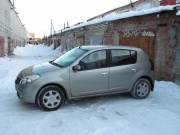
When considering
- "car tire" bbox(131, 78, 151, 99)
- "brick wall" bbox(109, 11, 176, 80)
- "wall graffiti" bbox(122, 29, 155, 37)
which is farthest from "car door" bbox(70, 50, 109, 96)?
"wall graffiti" bbox(122, 29, 155, 37)

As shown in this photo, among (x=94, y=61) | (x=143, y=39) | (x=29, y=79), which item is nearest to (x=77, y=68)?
(x=94, y=61)

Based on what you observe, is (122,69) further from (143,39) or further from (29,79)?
(143,39)

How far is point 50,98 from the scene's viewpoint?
18.1ft

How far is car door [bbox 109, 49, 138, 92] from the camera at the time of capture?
20.2ft

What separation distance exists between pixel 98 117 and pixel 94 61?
4.97 feet

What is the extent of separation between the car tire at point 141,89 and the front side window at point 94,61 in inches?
46.9

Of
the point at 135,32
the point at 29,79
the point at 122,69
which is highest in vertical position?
the point at 135,32

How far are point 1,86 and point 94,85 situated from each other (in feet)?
12.7

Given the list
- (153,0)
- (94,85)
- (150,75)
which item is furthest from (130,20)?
(153,0)

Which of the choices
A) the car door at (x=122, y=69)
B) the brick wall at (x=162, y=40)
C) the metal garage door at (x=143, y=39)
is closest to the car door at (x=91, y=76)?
the car door at (x=122, y=69)

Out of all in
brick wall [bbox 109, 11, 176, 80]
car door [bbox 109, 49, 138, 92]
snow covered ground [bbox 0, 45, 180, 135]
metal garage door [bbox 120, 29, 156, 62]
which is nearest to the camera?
snow covered ground [bbox 0, 45, 180, 135]

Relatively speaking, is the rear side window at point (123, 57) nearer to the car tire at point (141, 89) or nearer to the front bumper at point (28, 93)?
the car tire at point (141, 89)

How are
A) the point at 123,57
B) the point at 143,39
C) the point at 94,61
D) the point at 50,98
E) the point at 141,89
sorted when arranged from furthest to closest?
the point at 143,39
the point at 141,89
the point at 123,57
the point at 94,61
the point at 50,98

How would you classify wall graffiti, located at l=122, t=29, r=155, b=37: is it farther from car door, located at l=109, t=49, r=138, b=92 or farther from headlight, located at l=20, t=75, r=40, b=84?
headlight, located at l=20, t=75, r=40, b=84
